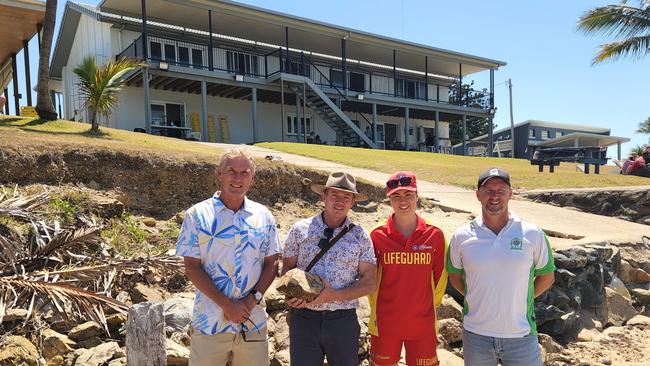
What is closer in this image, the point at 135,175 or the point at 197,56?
the point at 135,175

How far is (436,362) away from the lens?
2.97 meters

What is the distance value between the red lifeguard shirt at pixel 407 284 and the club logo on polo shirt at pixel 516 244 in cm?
41

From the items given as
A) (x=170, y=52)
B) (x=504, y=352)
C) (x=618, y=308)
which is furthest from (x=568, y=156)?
(x=170, y=52)

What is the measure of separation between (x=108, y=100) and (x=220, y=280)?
32.8 ft

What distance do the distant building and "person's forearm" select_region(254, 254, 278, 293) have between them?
109 feet

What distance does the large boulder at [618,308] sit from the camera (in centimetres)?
592

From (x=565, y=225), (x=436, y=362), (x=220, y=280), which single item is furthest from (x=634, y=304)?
(x=220, y=280)

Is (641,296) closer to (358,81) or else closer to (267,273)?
(267,273)

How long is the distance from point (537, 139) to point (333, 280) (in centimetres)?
4223

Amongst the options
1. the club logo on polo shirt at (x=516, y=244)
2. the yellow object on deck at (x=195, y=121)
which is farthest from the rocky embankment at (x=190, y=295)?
the yellow object on deck at (x=195, y=121)

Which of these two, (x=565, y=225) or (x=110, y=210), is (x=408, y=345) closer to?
(x=110, y=210)

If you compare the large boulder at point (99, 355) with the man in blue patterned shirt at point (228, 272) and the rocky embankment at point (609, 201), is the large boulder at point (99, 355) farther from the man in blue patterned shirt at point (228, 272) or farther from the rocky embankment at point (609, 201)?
the rocky embankment at point (609, 201)

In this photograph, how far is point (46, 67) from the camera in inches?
476

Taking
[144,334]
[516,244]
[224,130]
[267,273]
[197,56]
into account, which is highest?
[197,56]
